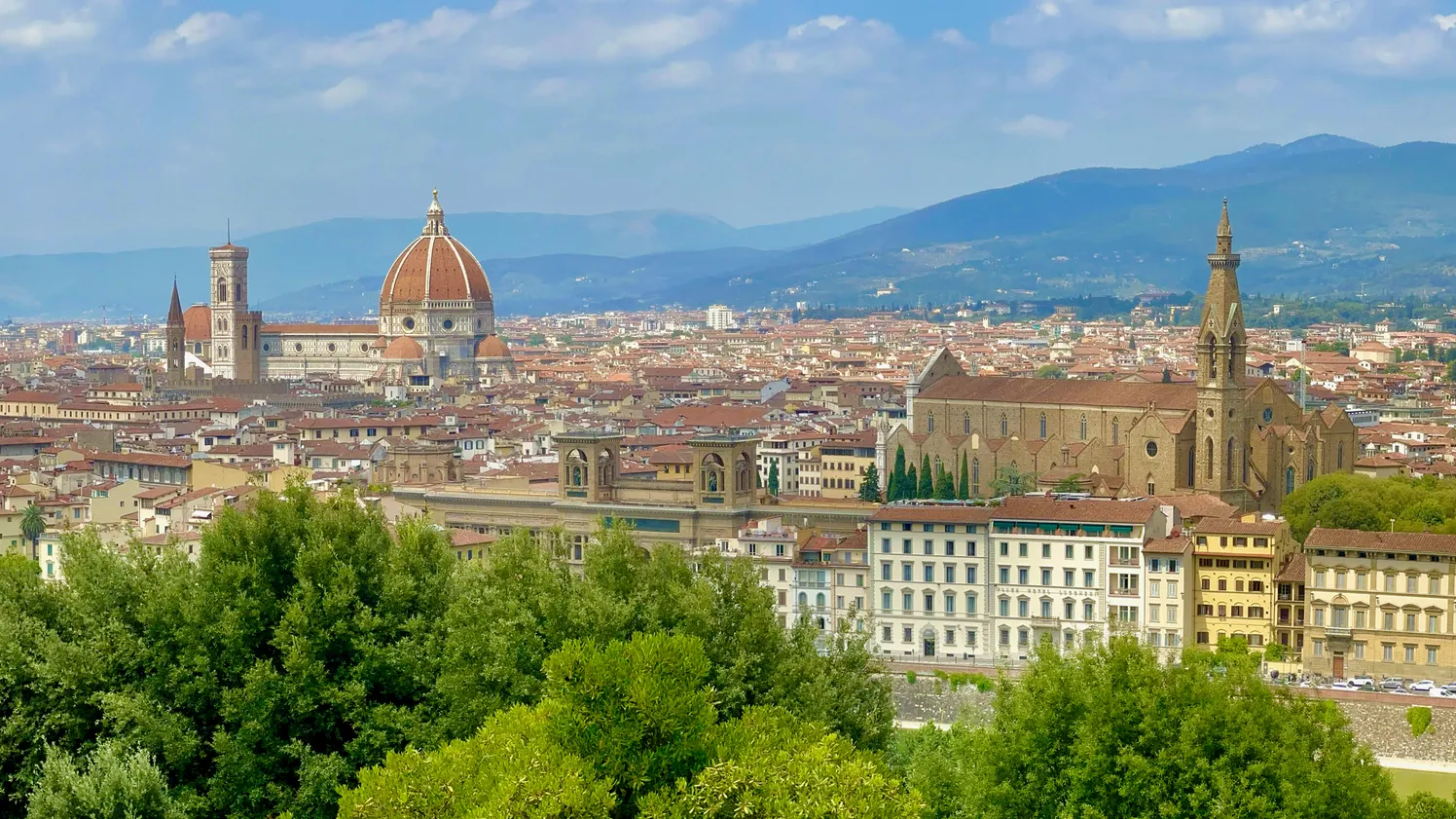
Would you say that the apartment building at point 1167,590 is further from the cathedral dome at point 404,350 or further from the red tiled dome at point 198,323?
the red tiled dome at point 198,323

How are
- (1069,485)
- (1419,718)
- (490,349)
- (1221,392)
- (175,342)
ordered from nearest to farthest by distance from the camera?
(1419,718), (1069,485), (1221,392), (175,342), (490,349)

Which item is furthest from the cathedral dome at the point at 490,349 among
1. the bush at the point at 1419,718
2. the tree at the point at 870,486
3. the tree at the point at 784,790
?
the tree at the point at 784,790

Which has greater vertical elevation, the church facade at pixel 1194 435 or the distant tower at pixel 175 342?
the distant tower at pixel 175 342

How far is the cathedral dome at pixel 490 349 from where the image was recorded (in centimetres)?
13166

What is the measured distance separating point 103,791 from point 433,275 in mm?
111541

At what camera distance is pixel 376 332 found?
434 feet

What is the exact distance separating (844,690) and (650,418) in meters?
60.2

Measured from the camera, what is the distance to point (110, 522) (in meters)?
50.1

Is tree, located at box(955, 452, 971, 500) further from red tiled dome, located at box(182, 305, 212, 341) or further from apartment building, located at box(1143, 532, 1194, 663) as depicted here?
red tiled dome, located at box(182, 305, 212, 341)

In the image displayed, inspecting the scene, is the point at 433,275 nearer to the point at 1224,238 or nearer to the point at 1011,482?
the point at 1011,482

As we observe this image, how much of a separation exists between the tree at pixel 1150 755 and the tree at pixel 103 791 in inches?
280

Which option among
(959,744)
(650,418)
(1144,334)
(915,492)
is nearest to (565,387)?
(650,418)

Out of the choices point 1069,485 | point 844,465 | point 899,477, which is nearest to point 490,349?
point 844,465

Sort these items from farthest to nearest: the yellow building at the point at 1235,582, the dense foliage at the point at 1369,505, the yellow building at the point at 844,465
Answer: the yellow building at the point at 844,465 → the dense foliage at the point at 1369,505 → the yellow building at the point at 1235,582
